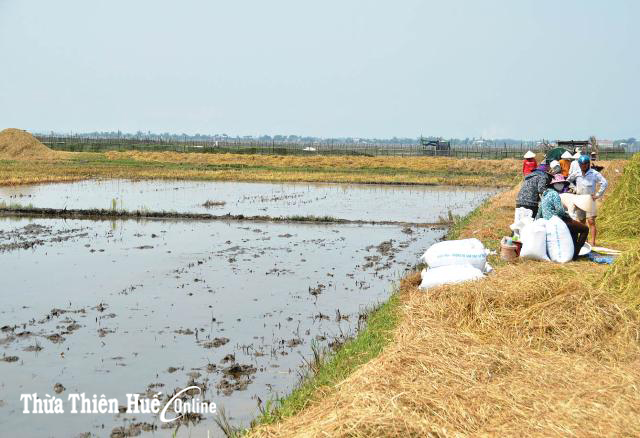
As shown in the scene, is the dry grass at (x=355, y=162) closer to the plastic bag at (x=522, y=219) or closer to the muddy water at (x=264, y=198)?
the muddy water at (x=264, y=198)

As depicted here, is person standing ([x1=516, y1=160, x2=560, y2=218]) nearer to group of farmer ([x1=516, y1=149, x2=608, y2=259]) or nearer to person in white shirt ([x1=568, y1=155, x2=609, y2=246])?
group of farmer ([x1=516, y1=149, x2=608, y2=259])

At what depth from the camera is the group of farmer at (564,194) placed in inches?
274

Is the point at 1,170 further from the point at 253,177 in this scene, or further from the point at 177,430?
the point at 177,430

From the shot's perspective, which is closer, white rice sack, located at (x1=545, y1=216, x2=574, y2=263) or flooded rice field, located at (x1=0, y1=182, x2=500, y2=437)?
flooded rice field, located at (x1=0, y1=182, x2=500, y2=437)

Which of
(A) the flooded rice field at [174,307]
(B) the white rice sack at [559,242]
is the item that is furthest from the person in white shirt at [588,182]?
(A) the flooded rice field at [174,307]

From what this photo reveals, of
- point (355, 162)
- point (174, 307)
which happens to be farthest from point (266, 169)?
point (174, 307)

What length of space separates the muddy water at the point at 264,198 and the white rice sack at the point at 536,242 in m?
8.65

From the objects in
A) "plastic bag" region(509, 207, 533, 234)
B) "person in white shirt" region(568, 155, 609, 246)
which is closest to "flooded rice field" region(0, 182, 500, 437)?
"plastic bag" region(509, 207, 533, 234)

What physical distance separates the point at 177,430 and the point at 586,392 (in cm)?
247

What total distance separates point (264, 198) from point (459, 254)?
47.3 ft

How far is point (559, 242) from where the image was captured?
6.82m

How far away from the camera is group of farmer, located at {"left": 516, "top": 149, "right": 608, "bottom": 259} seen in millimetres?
6957

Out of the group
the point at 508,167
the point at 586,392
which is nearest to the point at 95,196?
the point at 586,392

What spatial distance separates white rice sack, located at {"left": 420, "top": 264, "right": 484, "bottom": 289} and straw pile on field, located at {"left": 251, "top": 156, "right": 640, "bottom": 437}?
0.74 ft
